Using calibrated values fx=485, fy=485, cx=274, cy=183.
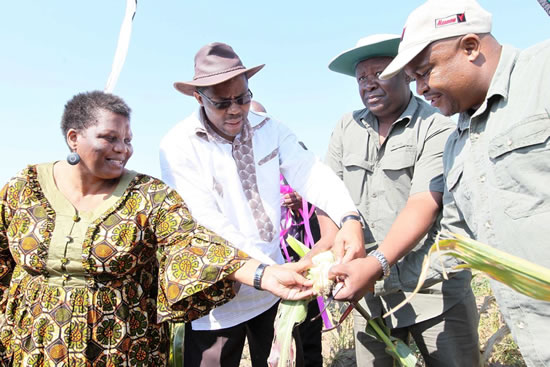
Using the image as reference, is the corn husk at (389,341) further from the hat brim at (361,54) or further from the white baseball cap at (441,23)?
the hat brim at (361,54)

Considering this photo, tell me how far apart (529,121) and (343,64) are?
1723mm

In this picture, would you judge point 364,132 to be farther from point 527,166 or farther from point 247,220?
point 527,166

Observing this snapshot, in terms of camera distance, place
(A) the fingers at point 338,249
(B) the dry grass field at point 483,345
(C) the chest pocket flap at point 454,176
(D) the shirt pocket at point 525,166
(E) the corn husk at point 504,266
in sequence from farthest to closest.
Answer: (B) the dry grass field at point 483,345, (A) the fingers at point 338,249, (C) the chest pocket flap at point 454,176, (D) the shirt pocket at point 525,166, (E) the corn husk at point 504,266

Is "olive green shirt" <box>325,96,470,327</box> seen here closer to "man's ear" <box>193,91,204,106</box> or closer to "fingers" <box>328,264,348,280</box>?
"fingers" <box>328,264,348,280</box>

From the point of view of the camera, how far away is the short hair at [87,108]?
2.47m

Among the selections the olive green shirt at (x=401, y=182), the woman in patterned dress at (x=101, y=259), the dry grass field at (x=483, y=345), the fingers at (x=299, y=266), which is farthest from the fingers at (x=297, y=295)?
the dry grass field at (x=483, y=345)

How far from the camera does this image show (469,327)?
2.94m

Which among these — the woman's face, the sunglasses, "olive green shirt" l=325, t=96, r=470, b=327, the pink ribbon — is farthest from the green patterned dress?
the pink ribbon

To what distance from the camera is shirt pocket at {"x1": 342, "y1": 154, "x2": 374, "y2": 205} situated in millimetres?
3196

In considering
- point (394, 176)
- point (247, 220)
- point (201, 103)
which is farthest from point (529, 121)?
point (201, 103)

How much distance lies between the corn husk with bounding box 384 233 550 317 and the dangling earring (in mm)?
1750

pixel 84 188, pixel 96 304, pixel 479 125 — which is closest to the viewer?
pixel 479 125

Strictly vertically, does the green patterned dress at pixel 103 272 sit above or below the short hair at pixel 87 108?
below

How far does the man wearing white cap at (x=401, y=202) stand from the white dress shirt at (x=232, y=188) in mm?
256
